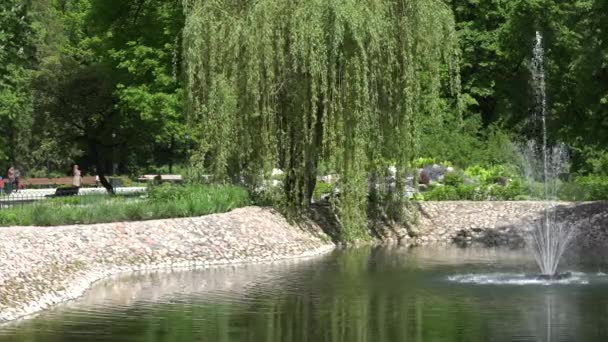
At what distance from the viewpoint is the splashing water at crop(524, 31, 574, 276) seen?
25.5m

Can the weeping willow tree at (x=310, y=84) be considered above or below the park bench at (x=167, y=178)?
above

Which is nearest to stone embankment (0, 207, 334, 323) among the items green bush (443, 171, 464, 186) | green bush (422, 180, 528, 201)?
green bush (422, 180, 528, 201)

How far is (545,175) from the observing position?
110 feet

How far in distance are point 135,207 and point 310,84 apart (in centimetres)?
532

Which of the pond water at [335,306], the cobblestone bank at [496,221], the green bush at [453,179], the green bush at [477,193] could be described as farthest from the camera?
the green bush at [453,179]

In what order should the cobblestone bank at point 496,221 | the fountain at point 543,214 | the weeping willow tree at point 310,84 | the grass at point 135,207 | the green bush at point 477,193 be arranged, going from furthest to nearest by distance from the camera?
the green bush at point 477,193 < the cobblestone bank at point 496,221 < the weeping willow tree at point 310,84 < the grass at point 135,207 < the fountain at point 543,214

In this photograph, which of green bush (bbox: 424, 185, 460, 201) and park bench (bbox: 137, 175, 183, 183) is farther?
park bench (bbox: 137, 175, 183, 183)

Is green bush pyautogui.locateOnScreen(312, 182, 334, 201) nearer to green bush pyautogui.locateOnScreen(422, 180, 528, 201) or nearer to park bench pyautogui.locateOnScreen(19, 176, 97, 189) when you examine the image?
green bush pyautogui.locateOnScreen(422, 180, 528, 201)

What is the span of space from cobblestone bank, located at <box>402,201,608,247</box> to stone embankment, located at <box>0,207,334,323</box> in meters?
4.34

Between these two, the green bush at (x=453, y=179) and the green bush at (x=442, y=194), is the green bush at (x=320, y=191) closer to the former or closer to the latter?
the green bush at (x=442, y=194)

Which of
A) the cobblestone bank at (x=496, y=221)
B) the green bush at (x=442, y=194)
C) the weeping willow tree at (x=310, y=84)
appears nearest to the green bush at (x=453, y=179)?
the green bush at (x=442, y=194)

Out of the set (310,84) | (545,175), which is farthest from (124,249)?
→ (545,175)

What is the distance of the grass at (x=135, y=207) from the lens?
2262 centimetres

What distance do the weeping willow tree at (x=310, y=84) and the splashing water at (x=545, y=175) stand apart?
451 cm
